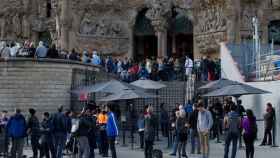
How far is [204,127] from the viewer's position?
17.6m

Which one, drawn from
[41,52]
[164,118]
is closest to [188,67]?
[41,52]

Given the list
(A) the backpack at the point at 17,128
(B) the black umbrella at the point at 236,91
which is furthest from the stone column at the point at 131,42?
(A) the backpack at the point at 17,128

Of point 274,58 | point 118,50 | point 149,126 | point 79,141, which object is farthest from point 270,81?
point 118,50

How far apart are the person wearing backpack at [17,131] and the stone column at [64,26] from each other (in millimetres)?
20080

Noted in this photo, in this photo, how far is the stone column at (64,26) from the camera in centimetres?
3778

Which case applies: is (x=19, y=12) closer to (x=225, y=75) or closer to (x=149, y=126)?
(x=225, y=75)

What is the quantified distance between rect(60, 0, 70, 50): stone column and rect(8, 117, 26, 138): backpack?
20087 millimetres

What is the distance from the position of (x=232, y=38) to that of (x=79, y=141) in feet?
62.8

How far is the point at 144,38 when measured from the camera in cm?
4138

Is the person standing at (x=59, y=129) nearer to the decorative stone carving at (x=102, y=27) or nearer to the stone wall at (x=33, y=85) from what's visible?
the stone wall at (x=33, y=85)

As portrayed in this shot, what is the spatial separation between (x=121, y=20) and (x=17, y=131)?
2333 cm

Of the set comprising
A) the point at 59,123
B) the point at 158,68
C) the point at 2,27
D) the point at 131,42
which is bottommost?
the point at 59,123

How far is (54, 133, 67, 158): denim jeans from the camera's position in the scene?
17.6 m

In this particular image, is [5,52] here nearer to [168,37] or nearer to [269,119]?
[269,119]
